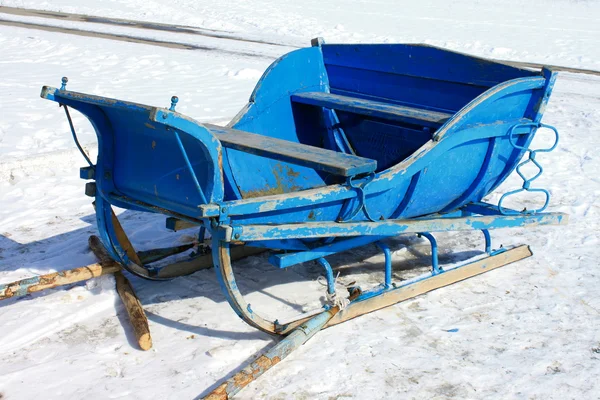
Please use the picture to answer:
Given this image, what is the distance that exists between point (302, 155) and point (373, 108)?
1324mm

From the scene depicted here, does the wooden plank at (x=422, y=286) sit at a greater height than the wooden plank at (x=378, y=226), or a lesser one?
lesser

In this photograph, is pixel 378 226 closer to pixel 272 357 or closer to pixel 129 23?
pixel 272 357

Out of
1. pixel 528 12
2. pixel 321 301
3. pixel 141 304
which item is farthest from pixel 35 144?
pixel 528 12

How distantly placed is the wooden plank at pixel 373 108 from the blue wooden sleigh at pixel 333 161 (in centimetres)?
1

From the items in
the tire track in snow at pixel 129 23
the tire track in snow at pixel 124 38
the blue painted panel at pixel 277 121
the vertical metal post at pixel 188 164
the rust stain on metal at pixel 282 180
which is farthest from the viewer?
the tire track in snow at pixel 129 23

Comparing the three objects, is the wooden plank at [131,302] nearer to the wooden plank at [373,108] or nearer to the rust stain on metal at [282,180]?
the rust stain on metal at [282,180]

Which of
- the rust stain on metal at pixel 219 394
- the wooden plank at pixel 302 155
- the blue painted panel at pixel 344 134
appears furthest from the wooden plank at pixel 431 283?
the rust stain on metal at pixel 219 394

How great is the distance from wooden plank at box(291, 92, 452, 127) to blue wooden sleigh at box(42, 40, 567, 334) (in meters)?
0.01

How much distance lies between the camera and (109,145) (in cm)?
405

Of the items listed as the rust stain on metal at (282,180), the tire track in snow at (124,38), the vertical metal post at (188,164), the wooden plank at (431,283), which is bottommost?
the wooden plank at (431,283)

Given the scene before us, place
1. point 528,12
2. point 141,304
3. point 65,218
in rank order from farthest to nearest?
point 528,12, point 65,218, point 141,304

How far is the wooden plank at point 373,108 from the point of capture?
15.7ft

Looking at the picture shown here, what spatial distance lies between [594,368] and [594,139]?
202 inches

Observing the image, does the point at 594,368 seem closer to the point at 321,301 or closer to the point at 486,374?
the point at 486,374
